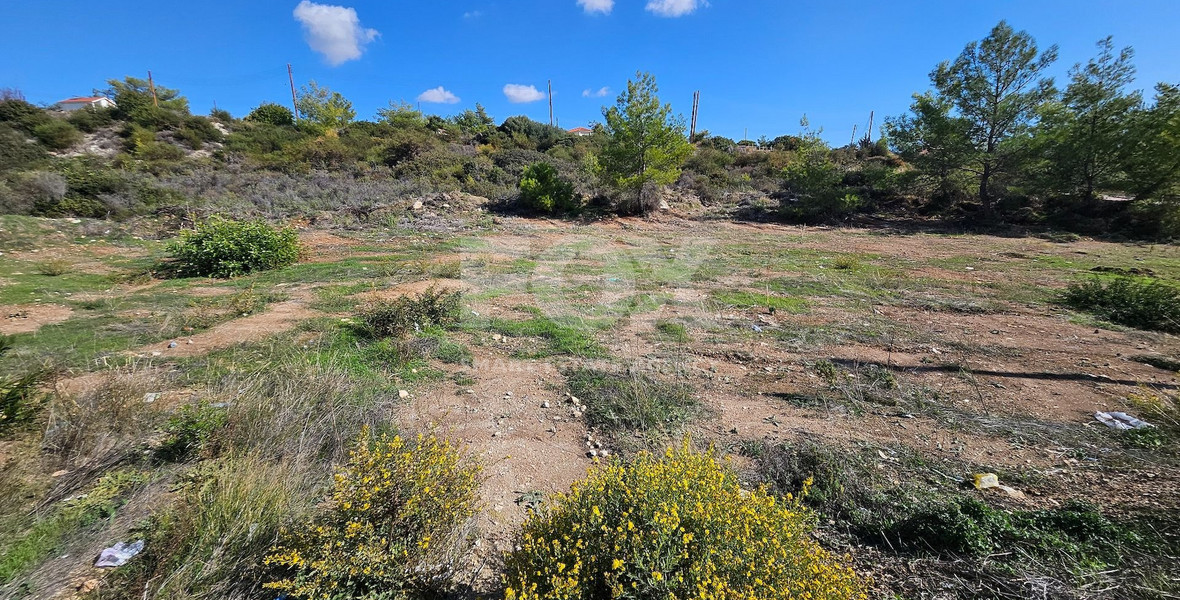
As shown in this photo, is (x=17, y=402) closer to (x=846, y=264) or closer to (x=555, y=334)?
(x=555, y=334)

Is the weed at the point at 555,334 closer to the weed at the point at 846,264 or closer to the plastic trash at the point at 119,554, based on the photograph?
the plastic trash at the point at 119,554

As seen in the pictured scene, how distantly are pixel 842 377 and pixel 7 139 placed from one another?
28876mm

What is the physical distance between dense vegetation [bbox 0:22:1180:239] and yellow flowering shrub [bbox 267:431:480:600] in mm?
13198

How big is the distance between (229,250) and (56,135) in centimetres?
2060

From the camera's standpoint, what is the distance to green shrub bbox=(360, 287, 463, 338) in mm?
4629

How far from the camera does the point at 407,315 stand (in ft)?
16.0

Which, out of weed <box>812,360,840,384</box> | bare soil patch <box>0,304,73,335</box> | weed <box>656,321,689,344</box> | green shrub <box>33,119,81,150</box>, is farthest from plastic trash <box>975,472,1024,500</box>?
green shrub <box>33,119,81,150</box>

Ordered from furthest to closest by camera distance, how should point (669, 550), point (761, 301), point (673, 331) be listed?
point (761, 301) → point (673, 331) → point (669, 550)

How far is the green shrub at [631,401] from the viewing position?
3.17m

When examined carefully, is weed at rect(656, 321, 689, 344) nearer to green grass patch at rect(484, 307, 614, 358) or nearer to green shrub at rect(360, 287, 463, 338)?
green grass patch at rect(484, 307, 614, 358)

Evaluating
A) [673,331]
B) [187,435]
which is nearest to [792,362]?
[673,331]

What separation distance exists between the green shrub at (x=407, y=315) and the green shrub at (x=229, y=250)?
3.66 meters

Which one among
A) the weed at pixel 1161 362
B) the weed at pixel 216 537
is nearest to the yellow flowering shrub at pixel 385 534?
the weed at pixel 216 537

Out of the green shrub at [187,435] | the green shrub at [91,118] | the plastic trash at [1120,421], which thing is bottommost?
the plastic trash at [1120,421]
